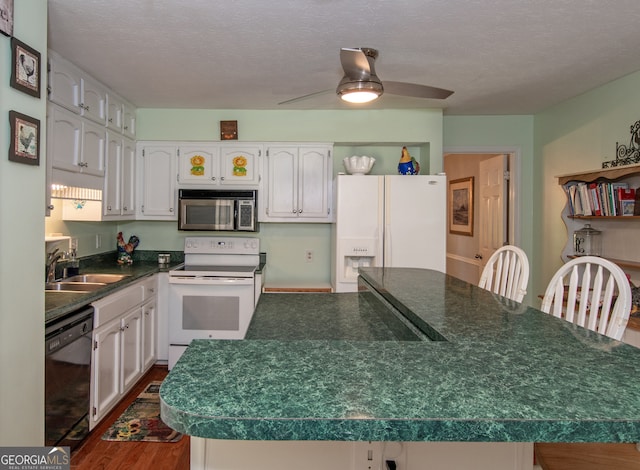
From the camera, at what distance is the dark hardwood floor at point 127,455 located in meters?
2.21

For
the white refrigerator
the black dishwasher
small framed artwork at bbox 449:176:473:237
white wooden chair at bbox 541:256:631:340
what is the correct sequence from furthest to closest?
small framed artwork at bbox 449:176:473:237
the white refrigerator
the black dishwasher
white wooden chair at bbox 541:256:631:340

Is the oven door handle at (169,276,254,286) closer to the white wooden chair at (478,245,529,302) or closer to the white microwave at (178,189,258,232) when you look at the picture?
the white microwave at (178,189,258,232)

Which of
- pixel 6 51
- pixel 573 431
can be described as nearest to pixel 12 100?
pixel 6 51

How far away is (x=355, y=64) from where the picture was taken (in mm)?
2004

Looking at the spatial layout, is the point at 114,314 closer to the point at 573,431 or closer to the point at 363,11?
the point at 363,11

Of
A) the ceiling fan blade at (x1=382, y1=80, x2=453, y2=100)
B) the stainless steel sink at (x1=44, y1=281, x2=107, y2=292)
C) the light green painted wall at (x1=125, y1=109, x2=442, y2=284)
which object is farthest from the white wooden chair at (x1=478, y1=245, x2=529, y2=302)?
the stainless steel sink at (x1=44, y1=281, x2=107, y2=292)

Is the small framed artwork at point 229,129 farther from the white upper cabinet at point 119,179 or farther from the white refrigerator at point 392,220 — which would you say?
the white refrigerator at point 392,220

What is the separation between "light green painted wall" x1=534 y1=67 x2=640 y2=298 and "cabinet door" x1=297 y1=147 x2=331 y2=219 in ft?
6.50

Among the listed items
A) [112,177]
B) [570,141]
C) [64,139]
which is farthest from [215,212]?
[570,141]

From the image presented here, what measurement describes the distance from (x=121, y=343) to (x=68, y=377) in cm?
62

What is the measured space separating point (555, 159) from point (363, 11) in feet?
8.42

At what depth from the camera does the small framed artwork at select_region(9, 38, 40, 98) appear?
5.48ft

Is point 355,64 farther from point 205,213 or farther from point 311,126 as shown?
point 205,213

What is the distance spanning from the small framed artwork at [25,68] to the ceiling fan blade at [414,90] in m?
1.63
